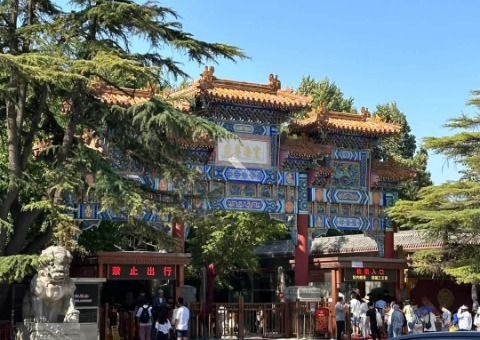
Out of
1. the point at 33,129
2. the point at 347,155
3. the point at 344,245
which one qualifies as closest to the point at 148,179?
the point at 33,129

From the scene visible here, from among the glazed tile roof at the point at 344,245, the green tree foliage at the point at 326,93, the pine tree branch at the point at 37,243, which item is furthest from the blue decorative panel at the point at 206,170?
the green tree foliage at the point at 326,93

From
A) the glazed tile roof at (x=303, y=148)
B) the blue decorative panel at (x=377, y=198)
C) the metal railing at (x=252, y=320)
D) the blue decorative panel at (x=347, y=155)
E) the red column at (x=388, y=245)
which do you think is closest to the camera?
the metal railing at (x=252, y=320)

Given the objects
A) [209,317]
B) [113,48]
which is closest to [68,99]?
[113,48]

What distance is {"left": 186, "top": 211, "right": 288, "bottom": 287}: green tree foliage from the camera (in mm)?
30172

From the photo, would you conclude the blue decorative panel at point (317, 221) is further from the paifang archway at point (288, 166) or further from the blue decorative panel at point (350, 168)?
the blue decorative panel at point (350, 168)

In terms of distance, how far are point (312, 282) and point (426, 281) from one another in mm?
4452

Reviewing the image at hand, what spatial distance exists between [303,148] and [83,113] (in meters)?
8.54

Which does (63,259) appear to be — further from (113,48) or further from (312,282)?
(312,282)

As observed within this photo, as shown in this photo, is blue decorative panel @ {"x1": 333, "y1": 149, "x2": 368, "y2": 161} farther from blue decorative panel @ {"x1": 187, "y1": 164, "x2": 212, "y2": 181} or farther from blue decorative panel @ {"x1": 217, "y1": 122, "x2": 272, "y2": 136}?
blue decorative panel @ {"x1": 187, "y1": 164, "x2": 212, "y2": 181}

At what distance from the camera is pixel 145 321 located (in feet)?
63.8

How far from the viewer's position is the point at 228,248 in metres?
30.3

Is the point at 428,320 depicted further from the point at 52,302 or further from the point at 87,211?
the point at 52,302

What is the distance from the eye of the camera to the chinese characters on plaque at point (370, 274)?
23859 mm

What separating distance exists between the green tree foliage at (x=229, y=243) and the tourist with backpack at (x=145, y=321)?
10.2m
